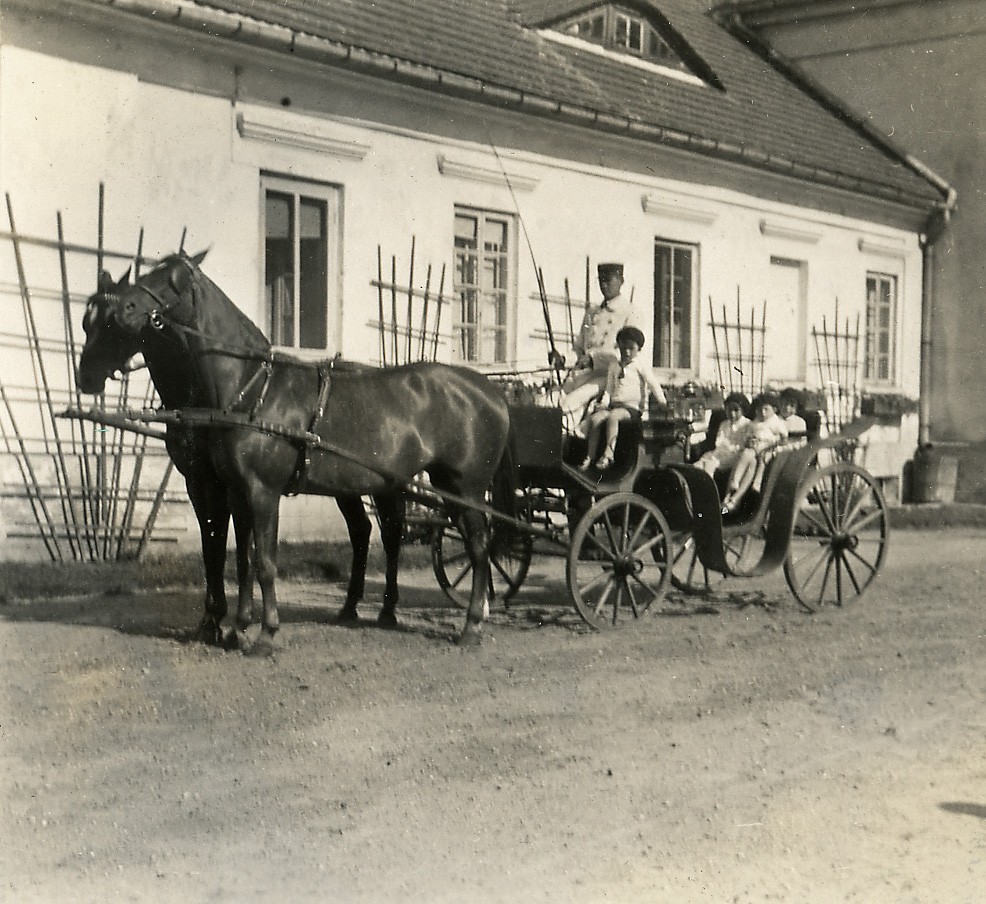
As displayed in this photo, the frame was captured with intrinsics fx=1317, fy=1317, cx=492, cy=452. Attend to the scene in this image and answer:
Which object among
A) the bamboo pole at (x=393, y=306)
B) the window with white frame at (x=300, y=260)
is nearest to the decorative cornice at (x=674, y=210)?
the bamboo pole at (x=393, y=306)

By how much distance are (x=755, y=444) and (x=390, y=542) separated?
8.65 ft

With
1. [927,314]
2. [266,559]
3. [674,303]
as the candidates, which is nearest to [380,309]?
[266,559]

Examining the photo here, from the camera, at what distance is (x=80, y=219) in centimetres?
956

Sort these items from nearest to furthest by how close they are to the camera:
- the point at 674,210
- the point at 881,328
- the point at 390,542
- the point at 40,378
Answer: the point at 390,542 < the point at 40,378 < the point at 674,210 < the point at 881,328

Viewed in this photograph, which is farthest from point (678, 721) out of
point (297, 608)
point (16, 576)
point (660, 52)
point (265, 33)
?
point (660, 52)

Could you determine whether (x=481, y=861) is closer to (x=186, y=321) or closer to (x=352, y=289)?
(x=186, y=321)

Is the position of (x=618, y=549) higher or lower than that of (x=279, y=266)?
lower

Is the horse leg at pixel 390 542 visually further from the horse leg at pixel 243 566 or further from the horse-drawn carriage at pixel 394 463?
the horse leg at pixel 243 566

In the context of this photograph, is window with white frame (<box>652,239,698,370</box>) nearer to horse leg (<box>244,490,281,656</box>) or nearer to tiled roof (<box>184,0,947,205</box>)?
tiled roof (<box>184,0,947,205</box>)

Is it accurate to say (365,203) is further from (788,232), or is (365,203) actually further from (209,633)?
(788,232)

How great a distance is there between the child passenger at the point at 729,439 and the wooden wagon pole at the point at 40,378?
4.42m

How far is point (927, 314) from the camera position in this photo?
62.4 ft

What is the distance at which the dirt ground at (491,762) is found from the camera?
12.5 ft

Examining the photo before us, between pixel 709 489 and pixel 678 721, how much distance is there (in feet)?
9.18
